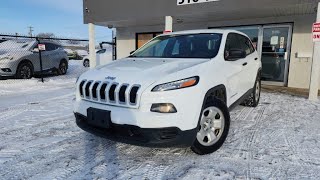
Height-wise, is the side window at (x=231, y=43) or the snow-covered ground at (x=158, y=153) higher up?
the side window at (x=231, y=43)

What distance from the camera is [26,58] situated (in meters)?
11.3

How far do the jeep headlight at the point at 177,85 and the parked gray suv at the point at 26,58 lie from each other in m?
9.70

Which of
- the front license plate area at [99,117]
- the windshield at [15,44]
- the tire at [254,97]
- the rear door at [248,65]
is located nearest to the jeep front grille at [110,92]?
the front license plate area at [99,117]

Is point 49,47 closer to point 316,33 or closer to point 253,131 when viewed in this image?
point 316,33

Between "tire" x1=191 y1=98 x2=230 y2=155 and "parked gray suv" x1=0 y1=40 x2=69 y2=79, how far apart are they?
978cm

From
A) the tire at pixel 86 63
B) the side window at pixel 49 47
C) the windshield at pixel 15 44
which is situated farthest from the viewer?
the tire at pixel 86 63

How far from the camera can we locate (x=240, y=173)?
9.93 ft

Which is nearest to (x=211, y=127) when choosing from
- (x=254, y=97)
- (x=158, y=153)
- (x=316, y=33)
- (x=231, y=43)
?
(x=158, y=153)

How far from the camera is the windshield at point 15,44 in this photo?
11664mm

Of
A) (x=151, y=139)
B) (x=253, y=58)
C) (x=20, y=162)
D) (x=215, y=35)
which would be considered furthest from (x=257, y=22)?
(x=20, y=162)

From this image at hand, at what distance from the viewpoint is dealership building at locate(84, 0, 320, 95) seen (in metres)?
8.54

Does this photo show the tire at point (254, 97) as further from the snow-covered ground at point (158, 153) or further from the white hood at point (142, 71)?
the white hood at point (142, 71)

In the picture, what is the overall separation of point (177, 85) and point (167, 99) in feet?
0.70

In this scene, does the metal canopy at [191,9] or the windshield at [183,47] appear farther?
the metal canopy at [191,9]
